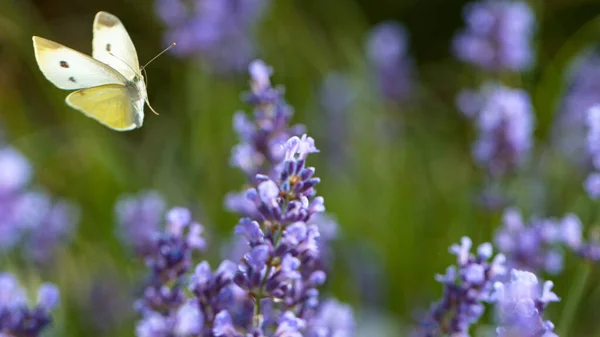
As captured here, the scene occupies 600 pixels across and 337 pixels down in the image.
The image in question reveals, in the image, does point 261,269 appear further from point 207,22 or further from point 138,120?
point 207,22

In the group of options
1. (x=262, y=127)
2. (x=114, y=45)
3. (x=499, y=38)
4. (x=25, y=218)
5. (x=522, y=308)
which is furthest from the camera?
(x=499, y=38)

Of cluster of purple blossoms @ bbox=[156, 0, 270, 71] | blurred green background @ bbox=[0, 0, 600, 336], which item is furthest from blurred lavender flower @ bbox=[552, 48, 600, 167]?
cluster of purple blossoms @ bbox=[156, 0, 270, 71]

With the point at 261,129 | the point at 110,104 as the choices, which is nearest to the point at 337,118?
the point at 110,104

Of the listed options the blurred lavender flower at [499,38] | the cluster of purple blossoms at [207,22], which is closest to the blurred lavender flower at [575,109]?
the blurred lavender flower at [499,38]

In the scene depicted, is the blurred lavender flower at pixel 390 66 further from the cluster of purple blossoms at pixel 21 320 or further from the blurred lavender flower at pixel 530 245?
the cluster of purple blossoms at pixel 21 320

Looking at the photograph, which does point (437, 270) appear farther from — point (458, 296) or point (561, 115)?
point (458, 296)

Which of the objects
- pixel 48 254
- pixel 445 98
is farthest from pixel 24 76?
pixel 48 254
